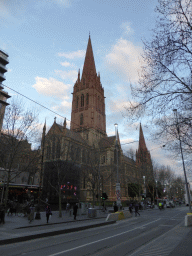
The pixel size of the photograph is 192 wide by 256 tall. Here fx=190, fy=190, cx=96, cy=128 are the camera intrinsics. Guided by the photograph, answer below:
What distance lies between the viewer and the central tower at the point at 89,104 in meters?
67.1

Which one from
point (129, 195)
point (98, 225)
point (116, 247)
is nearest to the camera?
point (116, 247)

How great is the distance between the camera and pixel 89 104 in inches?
2729

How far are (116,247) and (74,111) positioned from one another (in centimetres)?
6730

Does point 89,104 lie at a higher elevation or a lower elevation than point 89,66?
lower

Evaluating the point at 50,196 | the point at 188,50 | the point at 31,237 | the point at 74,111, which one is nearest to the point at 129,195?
the point at 50,196

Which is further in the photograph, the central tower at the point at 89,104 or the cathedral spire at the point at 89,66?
the cathedral spire at the point at 89,66

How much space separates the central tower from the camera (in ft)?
220

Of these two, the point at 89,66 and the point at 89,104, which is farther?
the point at 89,66

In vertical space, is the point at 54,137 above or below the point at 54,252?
above

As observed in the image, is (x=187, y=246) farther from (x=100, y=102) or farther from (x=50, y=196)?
(x=100, y=102)

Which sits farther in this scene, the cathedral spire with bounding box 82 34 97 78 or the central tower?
the cathedral spire with bounding box 82 34 97 78

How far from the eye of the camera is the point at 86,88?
7456 centimetres

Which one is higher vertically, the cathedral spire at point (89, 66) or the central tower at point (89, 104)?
the cathedral spire at point (89, 66)

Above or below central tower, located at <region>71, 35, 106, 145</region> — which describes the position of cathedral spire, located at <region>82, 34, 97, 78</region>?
above
